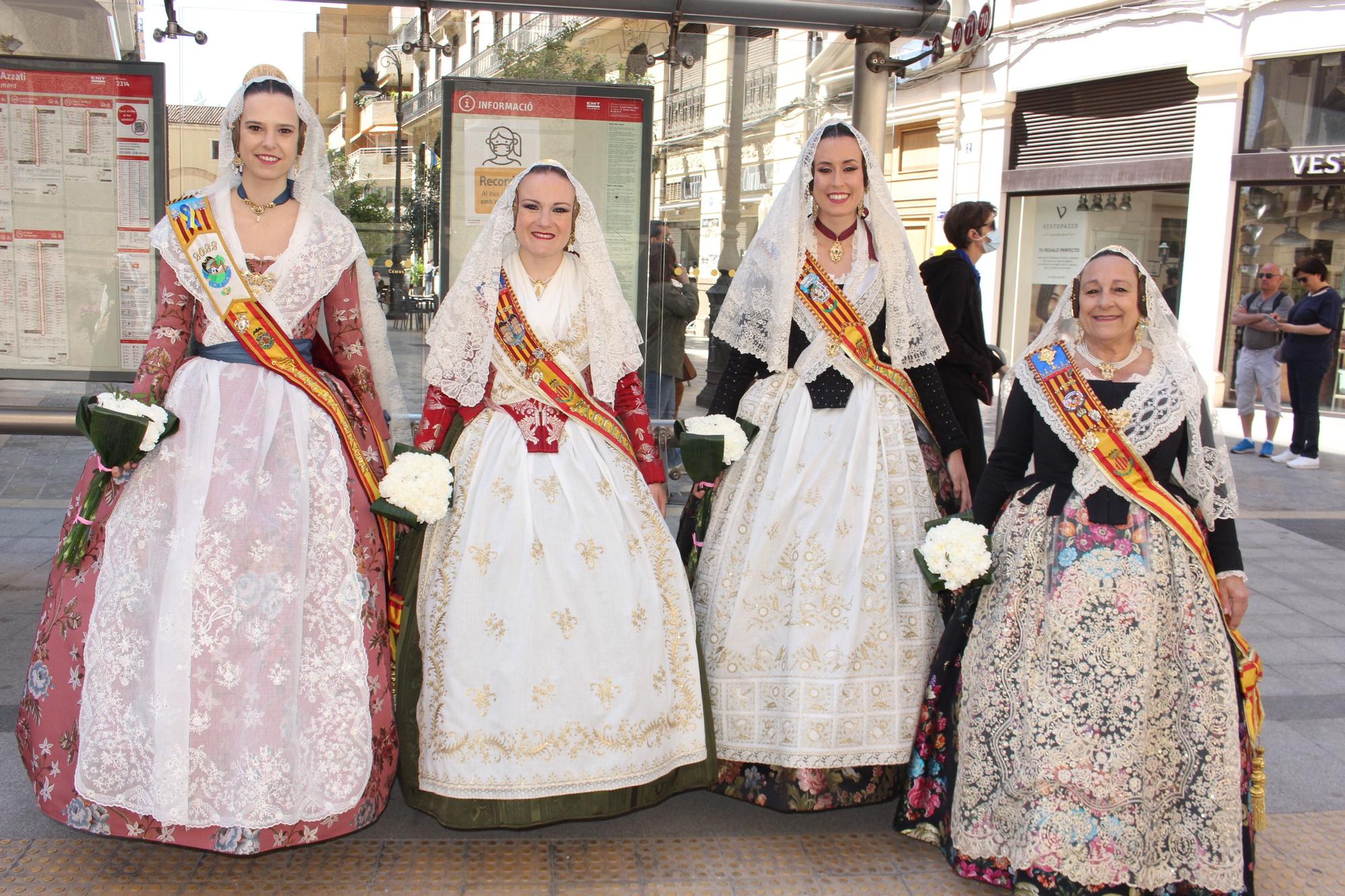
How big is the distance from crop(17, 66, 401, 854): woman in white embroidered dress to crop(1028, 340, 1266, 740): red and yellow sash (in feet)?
6.12

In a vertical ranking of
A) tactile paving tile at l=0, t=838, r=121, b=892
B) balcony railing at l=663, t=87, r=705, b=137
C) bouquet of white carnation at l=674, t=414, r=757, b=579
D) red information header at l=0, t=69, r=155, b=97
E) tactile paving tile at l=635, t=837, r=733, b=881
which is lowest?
tactile paving tile at l=0, t=838, r=121, b=892

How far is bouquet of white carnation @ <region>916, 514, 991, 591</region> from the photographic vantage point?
9.32 ft

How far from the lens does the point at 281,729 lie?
2.64 m

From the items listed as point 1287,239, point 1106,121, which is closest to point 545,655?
point 1287,239

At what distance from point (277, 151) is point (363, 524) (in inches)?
41.5

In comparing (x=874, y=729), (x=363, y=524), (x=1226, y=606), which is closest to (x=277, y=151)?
(x=363, y=524)

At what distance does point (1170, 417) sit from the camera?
2.86 metres

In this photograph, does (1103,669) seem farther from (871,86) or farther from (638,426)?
(871,86)

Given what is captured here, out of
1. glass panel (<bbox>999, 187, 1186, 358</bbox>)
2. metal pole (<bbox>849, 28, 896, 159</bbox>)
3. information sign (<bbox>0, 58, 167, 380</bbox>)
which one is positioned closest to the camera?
information sign (<bbox>0, 58, 167, 380</bbox>)

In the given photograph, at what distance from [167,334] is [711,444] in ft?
4.93

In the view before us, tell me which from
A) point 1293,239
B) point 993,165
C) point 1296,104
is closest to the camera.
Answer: point 1296,104

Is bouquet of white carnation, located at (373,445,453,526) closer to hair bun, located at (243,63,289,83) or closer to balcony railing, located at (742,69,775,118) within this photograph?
hair bun, located at (243,63,289,83)

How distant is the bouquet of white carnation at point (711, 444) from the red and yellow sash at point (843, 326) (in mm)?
373

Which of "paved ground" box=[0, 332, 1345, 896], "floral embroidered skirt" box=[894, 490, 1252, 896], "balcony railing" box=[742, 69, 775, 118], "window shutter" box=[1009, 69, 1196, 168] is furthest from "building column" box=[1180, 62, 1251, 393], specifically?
"floral embroidered skirt" box=[894, 490, 1252, 896]
